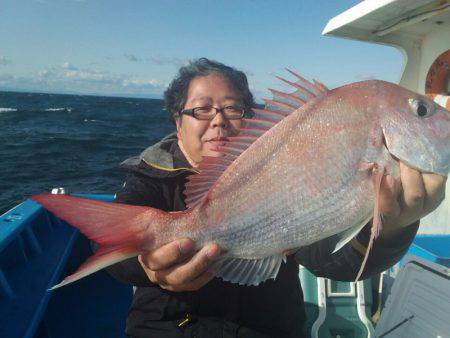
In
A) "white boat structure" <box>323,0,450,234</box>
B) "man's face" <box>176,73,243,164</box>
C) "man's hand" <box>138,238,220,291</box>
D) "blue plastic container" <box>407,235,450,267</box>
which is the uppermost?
"white boat structure" <box>323,0,450,234</box>

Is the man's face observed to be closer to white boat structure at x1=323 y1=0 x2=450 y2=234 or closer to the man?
the man

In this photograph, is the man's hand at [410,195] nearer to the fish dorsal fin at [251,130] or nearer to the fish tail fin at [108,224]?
the fish dorsal fin at [251,130]

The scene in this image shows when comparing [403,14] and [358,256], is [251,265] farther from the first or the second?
[403,14]

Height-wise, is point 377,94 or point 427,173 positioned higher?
point 377,94

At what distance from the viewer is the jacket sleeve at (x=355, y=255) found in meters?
1.97

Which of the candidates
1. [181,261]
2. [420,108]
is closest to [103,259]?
[181,261]

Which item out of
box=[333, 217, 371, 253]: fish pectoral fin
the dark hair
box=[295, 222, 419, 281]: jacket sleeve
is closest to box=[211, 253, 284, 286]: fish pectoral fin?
box=[333, 217, 371, 253]: fish pectoral fin

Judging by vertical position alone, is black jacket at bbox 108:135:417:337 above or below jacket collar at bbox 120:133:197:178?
below

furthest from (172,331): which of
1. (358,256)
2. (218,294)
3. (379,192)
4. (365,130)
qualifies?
(365,130)

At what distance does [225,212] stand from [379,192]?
0.68 m

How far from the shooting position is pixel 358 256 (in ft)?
6.92

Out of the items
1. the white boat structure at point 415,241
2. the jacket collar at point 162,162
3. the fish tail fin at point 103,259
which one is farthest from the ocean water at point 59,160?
the fish tail fin at point 103,259

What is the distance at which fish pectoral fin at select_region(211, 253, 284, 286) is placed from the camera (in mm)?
1749

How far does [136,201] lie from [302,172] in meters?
1.18
